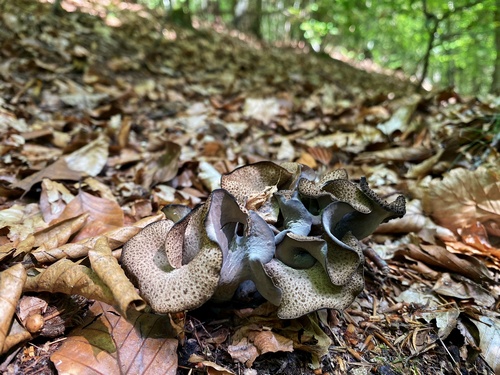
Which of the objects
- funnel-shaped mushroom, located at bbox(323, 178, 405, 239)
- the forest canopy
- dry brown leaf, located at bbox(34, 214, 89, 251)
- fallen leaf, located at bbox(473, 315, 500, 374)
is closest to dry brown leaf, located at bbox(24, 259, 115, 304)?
dry brown leaf, located at bbox(34, 214, 89, 251)

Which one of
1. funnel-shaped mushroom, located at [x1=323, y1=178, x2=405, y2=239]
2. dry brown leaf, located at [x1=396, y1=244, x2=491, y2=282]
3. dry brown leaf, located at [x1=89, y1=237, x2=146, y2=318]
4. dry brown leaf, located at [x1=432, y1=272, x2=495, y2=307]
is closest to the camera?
dry brown leaf, located at [x1=89, y1=237, x2=146, y2=318]

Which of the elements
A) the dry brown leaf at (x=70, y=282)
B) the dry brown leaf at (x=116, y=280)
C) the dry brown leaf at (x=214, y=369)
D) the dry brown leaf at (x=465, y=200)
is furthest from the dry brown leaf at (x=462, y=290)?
the dry brown leaf at (x=70, y=282)

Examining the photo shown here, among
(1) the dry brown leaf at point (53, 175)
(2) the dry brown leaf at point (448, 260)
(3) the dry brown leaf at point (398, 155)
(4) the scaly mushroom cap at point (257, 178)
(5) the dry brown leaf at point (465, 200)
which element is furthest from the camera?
(3) the dry brown leaf at point (398, 155)

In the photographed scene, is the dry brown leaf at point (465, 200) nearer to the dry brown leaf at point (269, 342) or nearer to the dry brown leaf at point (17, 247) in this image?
the dry brown leaf at point (269, 342)

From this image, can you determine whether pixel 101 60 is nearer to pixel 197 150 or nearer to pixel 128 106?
pixel 128 106

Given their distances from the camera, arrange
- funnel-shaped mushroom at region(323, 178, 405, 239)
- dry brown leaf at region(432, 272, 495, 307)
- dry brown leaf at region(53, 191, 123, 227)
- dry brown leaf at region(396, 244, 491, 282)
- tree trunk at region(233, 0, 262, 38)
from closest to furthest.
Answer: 1. funnel-shaped mushroom at region(323, 178, 405, 239)
2. dry brown leaf at region(432, 272, 495, 307)
3. dry brown leaf at region(396, 244, 491, 282)
4. dry brown leaf at region(53, 191, 123, 227)
5. tree trunk at region(233, 0, 262, 38)

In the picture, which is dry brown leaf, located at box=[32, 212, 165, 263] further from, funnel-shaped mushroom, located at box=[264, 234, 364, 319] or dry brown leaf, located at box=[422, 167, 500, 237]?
dry brown leaf, located at box=[422, 167, 500, 237]

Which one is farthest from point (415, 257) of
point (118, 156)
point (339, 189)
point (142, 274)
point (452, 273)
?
point (118, 156)

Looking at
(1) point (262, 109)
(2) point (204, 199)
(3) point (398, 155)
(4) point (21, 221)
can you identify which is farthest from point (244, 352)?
(1) point (262, 109)
